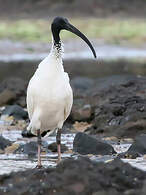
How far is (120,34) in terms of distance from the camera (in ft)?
156

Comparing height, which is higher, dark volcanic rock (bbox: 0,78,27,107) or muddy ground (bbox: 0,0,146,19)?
muddy ground (bbox: 0,0,146,19)

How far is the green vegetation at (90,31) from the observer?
145 ft

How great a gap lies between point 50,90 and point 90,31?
1524 inches

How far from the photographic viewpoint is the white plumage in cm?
920

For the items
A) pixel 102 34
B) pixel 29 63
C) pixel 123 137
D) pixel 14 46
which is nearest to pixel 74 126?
pixel 123 137

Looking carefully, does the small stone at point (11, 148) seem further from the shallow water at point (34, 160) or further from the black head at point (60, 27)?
the black head at point (60, 27)

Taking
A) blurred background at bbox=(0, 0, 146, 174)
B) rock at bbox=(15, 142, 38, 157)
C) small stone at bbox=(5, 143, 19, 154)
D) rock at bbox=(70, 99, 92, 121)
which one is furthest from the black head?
rock at bbox=(70, 99, 92, 121)

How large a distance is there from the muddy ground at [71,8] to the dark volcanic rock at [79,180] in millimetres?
54657

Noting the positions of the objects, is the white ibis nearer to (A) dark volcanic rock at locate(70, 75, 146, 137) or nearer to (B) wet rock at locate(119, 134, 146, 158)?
(B) wet rock at locate(119, 134, 146, 158)

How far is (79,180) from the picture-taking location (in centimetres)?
659

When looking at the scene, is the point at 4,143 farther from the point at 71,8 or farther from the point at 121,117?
the point at 71,8

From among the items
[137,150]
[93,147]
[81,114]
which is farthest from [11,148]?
[81,114]

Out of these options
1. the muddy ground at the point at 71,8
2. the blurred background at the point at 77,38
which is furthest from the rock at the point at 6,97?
the muddy ground at the point at 71,8

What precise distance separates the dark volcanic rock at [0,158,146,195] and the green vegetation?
35953mm
